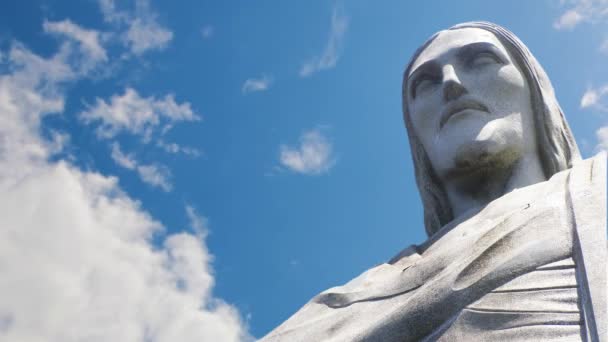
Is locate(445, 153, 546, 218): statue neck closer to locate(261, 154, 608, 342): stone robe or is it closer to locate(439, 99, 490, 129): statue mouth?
locate(439, 99, 490, 129): statue mouth

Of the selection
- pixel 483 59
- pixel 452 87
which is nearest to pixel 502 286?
pixel 452 87

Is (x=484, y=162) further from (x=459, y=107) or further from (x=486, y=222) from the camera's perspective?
(x=486, y=222)

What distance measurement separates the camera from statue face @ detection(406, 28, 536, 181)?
8.73 meters

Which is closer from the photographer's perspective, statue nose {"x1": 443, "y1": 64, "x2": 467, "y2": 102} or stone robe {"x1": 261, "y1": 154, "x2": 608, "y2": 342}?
stone robe {"x1": 261, "y1": 154, "x2": 608, "y2": 342}

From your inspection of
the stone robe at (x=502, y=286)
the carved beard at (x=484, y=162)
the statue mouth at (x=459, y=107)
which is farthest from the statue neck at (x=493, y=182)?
the stone robe at (x=502, y=286)

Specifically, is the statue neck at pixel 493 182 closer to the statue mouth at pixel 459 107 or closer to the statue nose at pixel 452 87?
the statue mouth at pixel 459 107

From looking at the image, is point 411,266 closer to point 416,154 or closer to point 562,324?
point 562,324

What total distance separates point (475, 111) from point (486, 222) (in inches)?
65.7

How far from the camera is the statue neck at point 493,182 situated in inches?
344

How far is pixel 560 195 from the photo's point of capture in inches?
277

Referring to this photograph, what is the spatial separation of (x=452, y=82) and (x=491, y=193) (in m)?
1.20

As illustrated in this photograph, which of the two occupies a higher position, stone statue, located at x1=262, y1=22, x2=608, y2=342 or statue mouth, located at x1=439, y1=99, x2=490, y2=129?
statue mouth, located at x1=439, y1=99, x2=490, y2=129

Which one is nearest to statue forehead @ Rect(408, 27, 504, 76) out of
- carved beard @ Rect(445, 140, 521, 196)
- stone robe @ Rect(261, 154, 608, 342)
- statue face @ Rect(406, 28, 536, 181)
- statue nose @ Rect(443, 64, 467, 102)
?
statue face @ Rect(406, 28, 536, 181)

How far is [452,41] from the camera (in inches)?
371
